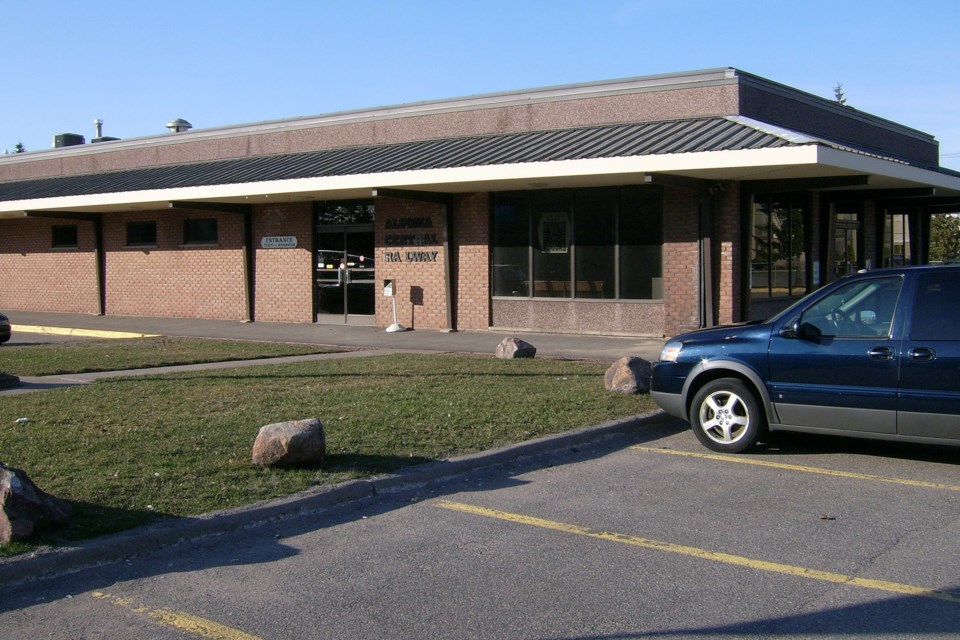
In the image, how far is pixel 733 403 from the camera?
29.4ft

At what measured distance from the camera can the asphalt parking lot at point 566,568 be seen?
483 centimetres

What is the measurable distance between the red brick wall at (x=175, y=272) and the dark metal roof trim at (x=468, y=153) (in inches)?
51.2

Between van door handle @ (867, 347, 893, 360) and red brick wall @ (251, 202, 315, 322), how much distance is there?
16.7m

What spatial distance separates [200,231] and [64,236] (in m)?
5.98

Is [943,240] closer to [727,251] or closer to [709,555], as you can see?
[727,251]

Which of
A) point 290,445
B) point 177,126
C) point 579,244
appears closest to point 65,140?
point 177,126

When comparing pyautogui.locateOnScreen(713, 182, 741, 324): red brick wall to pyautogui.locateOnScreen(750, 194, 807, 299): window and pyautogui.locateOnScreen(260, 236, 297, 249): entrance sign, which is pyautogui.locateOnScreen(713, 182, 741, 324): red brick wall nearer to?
pyautogui.locateOnScreen(750, 194, 807, 299): window

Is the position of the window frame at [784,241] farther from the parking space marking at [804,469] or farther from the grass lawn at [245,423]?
the parking space marking at [804,469]

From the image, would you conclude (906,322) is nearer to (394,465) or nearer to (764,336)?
(764,336)

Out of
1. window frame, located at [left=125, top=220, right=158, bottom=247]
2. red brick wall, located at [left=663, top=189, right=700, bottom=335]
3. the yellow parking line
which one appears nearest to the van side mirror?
red brick wall, located at [left=663, top=189, right=700, bottom=335]

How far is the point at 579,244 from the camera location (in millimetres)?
19422

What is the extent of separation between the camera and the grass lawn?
698 cm

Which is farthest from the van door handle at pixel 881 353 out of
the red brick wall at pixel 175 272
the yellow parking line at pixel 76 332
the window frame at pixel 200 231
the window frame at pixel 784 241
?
the window frame at pixel 200 231

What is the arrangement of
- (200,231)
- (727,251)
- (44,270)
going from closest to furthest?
1. (727,251)
2. (200,231)
3. (44,270)
